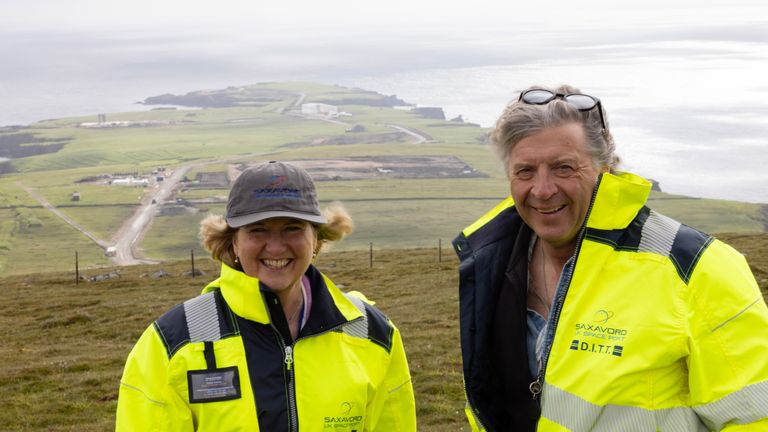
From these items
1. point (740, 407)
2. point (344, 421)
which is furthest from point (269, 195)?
point (740, 407)

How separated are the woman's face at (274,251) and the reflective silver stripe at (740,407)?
2.21 m

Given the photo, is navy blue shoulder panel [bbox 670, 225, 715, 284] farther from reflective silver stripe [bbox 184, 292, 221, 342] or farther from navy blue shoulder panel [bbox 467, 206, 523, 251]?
reflective silver stripe [bbox 184, 292, 221, 342]

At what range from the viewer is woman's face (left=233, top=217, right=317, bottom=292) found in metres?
4.32

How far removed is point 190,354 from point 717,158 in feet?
517

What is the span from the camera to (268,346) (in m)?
4.17

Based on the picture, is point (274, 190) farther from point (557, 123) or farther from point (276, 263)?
point (557, 123)

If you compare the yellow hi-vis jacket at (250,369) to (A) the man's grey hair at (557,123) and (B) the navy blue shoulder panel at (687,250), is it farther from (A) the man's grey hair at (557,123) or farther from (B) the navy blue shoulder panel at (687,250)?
(B) the navy blue shoulder panel at (687,250)

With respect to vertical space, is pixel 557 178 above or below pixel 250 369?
above

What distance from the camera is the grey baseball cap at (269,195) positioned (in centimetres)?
423

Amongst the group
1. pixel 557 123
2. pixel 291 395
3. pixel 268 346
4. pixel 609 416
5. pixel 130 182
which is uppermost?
pixel 557 123

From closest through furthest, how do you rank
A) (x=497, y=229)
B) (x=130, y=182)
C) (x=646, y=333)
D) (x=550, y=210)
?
(x=646, y=333) → (x=550, y=210) → (x=497, y=229) → (x=130, y=182)

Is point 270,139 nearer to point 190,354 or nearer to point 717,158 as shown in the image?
point 717,158

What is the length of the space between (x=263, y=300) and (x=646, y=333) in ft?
6.53

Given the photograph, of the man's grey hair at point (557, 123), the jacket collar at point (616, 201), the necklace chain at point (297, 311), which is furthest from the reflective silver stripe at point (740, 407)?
the necklace chain at point (297, 311)
